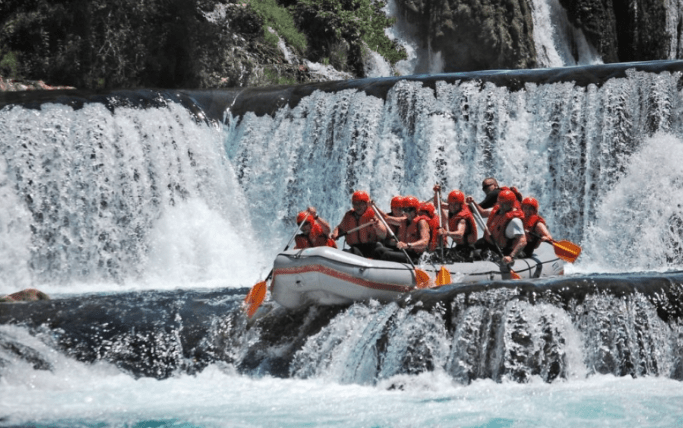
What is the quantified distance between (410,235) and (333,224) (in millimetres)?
5056

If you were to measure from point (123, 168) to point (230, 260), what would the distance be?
2035mm

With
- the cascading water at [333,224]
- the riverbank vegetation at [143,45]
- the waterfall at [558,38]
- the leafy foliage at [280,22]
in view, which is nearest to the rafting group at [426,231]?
the cascading water at [333,224]

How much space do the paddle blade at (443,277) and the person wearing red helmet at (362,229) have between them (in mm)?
706

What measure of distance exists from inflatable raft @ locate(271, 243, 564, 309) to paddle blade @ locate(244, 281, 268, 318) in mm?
171

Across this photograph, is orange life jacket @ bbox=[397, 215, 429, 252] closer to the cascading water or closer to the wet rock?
the cascading water

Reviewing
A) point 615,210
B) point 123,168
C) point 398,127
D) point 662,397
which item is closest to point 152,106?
point 123,168

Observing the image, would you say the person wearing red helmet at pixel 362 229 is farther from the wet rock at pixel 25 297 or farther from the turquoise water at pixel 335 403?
the wet rock at pixel 25 297

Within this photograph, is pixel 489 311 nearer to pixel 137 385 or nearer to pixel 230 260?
pixel 137 385

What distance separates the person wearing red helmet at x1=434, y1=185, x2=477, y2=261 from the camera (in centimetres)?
1007

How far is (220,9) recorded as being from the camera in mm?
20359

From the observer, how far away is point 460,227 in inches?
398

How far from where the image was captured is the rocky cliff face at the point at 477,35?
75.5 feet

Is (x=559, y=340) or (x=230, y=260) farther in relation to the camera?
(x=230, y=260)

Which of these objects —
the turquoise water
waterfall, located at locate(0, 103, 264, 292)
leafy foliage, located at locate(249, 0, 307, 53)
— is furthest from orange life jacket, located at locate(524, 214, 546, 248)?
leafy foliage, located at locate(249, 0, 307, 53)
